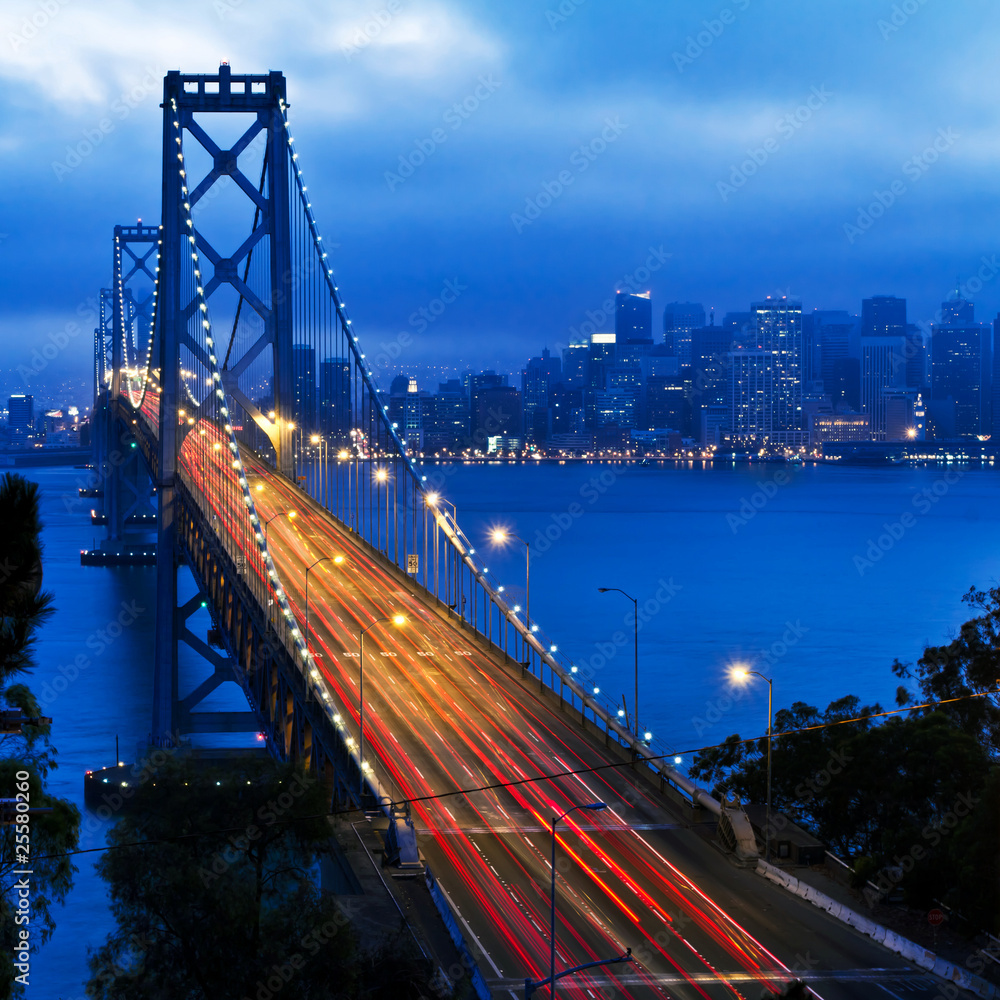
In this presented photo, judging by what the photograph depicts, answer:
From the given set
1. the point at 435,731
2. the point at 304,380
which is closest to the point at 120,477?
the point at 304,380

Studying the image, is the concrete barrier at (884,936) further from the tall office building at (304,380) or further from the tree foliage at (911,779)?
the tall office building at (304,380)

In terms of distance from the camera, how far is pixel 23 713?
16.0 metres

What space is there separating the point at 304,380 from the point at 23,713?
176 feet

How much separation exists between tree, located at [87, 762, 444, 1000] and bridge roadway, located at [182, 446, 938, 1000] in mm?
2061

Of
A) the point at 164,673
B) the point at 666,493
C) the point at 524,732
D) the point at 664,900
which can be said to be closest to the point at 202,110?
the point at 164,673

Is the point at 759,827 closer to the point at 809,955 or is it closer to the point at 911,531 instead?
the point at 809,955

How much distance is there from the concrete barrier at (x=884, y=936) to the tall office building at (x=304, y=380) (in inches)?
1569

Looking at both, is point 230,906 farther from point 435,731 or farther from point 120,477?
point 120,477

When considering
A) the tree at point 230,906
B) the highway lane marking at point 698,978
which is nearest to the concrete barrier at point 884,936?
the highway lane marking at point 698,978

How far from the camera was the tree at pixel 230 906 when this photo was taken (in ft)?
53.3

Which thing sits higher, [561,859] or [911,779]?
[561,859]

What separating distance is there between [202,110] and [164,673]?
20305 millimetres

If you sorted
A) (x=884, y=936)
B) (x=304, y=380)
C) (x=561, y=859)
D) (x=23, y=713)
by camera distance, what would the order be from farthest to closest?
(x=304, y=380) < (x=561, y=859) < (x=884, y=936) < (x=23, y=713)

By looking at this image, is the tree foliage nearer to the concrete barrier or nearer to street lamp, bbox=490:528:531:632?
the concrete barrier
